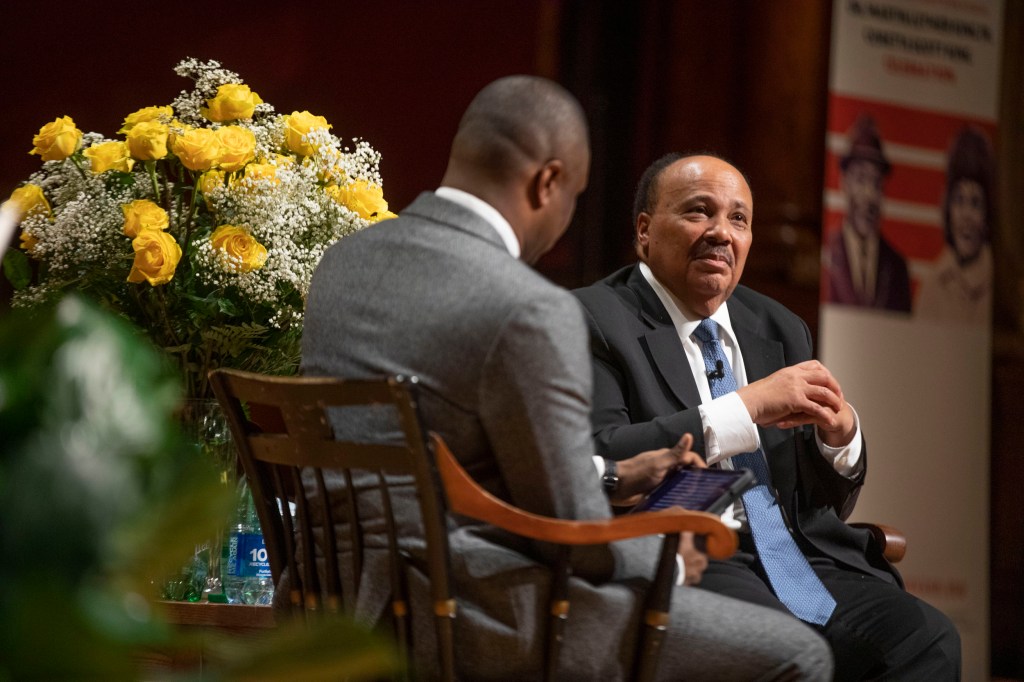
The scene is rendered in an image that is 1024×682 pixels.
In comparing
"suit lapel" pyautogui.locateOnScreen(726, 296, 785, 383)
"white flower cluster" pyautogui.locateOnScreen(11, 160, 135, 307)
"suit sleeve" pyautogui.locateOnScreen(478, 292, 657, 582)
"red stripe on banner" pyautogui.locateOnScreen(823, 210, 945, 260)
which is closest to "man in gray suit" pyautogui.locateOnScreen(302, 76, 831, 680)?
"suit sleeve" pyautogui.locateOnScreen(478, 292, 657, 582)

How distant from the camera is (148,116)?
89.6 inches

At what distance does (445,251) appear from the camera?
1.63 meters

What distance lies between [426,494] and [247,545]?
0.83 meters

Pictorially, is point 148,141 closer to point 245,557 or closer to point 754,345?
point 245,557

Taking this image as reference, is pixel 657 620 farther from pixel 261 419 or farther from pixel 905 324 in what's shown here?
pixel 905 324

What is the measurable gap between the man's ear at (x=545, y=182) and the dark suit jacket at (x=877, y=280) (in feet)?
10.1

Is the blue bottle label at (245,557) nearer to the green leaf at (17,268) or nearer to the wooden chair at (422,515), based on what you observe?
the wooden chair at (422,515)

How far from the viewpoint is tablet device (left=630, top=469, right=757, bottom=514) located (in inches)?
65.1

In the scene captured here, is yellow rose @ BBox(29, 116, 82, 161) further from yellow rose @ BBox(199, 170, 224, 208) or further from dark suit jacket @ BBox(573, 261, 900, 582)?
dark suit jacket @ BBox(573, 261, 900, 582)

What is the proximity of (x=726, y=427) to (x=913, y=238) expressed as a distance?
9.67ft

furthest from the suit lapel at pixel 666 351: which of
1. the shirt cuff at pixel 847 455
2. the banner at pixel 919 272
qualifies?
the banner at pixel 919 272

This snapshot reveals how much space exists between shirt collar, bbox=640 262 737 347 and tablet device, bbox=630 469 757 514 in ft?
2.63

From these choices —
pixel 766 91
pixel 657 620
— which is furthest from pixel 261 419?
pixel 766 91

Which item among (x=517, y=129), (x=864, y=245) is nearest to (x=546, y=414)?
(x=517, y=129)
